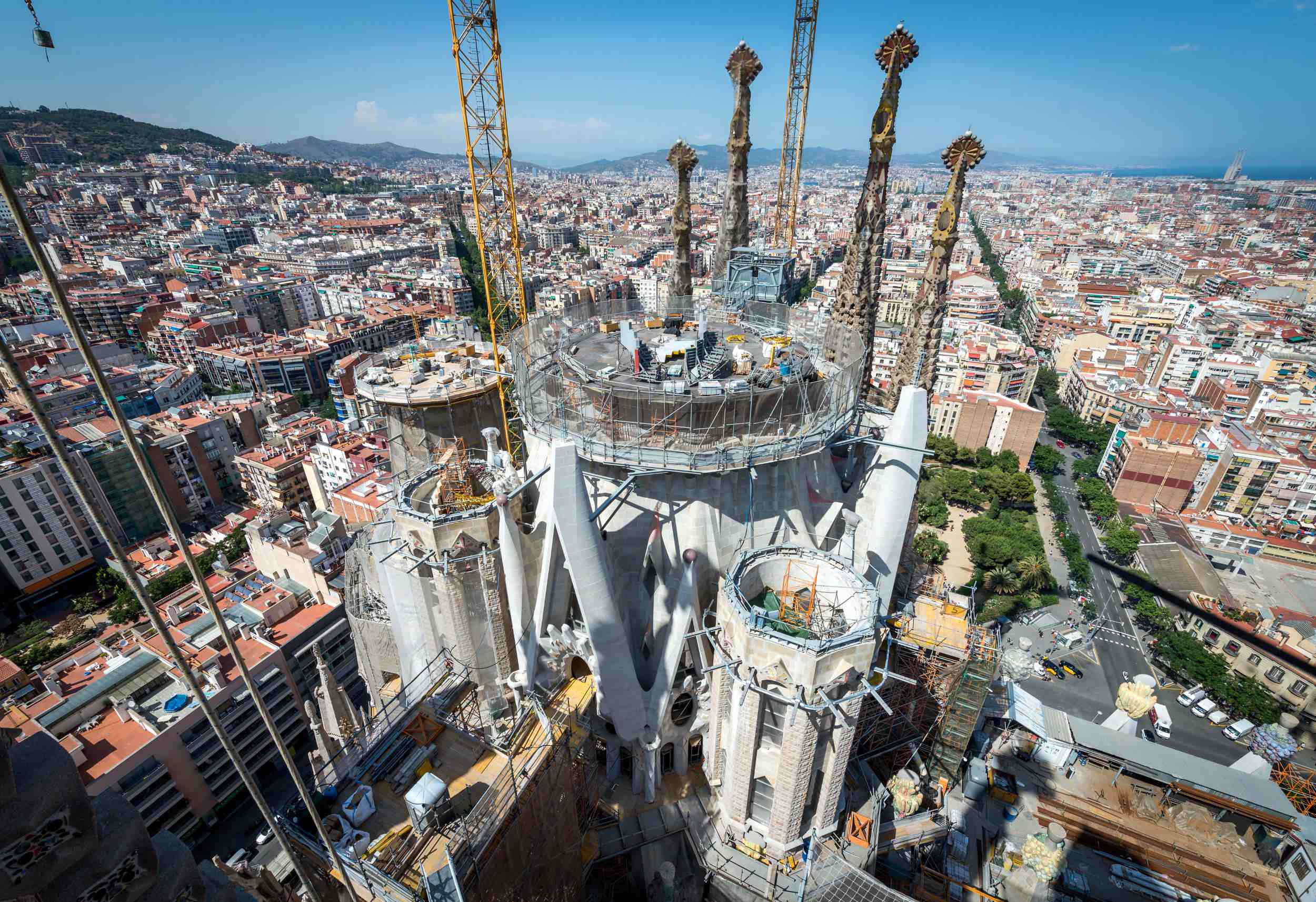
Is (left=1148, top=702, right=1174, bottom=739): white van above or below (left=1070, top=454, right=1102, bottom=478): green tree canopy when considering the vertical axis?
below

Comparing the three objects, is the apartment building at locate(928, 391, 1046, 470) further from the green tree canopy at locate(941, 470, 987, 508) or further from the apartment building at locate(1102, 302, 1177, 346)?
the apartment building at locate(1102, 302, 1177, 346)

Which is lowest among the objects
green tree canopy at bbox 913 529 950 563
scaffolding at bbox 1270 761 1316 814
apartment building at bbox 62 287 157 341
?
green tree canopy at bbox 913 529 950 563

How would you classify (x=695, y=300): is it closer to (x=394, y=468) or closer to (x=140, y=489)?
(x=394, y=468)

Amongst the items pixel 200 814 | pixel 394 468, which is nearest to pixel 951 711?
pixel 394 468

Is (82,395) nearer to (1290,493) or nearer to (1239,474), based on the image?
(1239,474)

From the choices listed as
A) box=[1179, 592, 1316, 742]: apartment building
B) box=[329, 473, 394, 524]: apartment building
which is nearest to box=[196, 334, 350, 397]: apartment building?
box=[329, 473, 394, 524]: apartment building

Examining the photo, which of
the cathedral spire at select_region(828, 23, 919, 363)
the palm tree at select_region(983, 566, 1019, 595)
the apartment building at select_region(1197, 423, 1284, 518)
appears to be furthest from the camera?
the apartment building at select_region(1197, 423, 1284, 518)
